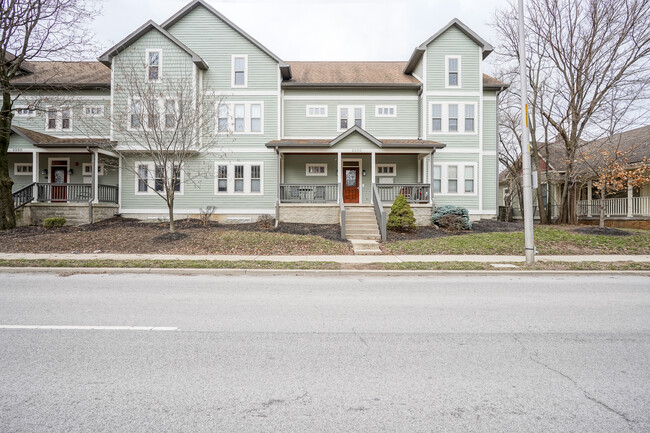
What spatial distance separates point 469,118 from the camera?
2081cm

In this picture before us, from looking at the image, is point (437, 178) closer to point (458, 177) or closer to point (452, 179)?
point (452, 179)

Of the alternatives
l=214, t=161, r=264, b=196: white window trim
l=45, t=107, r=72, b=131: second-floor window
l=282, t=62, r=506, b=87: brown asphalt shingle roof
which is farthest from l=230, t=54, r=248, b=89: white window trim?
l=45, t=107, r=72, b=131: second-floor window

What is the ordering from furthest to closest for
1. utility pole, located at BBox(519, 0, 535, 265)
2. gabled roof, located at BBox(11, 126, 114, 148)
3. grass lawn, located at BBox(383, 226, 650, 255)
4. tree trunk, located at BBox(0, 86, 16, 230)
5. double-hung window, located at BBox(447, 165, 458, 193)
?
double-hung window, located at BBox(447, 165, 458, 193), gabled roof, located at BBox(11, 126, 114, 148), tree trunk, located at BBox(0, 86, 16, 230), grass lawn, located at BBox(383, 226, 650, 255), utility pole, located at BBox(519, 0, 535, 265)

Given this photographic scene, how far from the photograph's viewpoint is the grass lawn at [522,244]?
1265cm

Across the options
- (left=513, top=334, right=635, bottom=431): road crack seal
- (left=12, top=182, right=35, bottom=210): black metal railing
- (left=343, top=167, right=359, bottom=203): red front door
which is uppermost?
(left=343, top=167, right=359, bottom=203): red front door

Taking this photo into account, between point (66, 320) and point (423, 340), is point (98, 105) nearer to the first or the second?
point (66, 320)

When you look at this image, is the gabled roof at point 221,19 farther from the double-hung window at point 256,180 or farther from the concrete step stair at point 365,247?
the concrete step stair at point 365,247

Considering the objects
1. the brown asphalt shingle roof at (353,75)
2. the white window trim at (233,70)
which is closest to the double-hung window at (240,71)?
the white window trim at (233,70)

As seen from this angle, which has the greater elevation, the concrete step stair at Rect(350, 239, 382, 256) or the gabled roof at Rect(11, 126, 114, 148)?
the gabled roof at Rect(11, 126, 114, 148)

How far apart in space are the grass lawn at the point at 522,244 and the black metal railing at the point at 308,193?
5719 millimetres

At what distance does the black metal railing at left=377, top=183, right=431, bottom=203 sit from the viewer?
18.8 metres

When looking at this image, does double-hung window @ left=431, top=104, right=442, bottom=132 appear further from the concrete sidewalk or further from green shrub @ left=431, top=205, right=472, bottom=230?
the concrete sidewalk

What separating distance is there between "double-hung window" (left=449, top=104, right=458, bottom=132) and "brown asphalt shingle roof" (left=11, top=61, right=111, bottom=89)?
64.6 feet

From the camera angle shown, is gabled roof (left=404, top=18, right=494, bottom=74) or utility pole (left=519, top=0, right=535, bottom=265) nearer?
utility pole (left=519, top=0, right=535, bottom=265)
